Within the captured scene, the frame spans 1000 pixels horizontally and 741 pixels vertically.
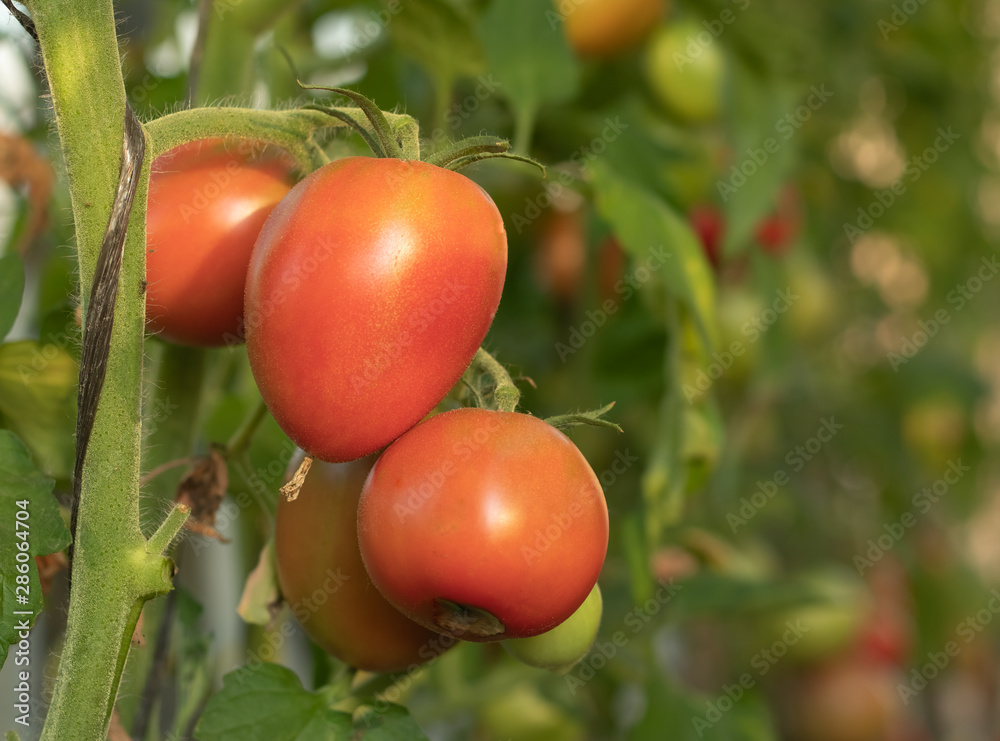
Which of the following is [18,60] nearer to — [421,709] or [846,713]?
[421,709]

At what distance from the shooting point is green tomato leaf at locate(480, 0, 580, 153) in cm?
51

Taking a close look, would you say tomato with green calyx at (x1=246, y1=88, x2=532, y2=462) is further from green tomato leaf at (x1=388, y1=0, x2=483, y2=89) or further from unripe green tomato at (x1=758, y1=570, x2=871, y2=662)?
unripe green tomato at (x1=758, y1=570, x2=871, y2=662)

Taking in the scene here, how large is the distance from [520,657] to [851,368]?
1075 millimetres

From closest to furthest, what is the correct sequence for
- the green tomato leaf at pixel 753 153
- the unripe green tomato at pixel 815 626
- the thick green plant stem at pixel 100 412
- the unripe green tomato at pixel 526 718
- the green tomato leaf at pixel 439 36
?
1. the thick green plant stem at pixel 100 412
2. the green tomato leaf at pixel 439 36
3. the green tomato leaf at pixel 753 153
4. the unripe green tomato at pixel 526 718
5. the unripe green tomato at pixel 815 626

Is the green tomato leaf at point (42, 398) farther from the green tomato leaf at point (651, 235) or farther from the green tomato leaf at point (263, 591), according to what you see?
the green tomato leaf at point (651, 235)

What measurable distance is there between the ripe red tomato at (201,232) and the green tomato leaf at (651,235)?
0.62ft

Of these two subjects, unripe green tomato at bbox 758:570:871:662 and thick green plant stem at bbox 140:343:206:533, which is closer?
thick green plant stem at bbox 140:343:206:533

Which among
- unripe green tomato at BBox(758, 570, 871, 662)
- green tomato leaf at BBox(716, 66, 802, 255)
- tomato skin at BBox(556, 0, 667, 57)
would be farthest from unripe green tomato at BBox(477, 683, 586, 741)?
tomato skin at BBox(556, 0, 667, 57)

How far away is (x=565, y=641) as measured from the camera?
12.0 inches

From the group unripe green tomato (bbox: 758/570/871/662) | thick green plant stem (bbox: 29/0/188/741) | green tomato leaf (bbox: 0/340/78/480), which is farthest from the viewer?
unripe green tomato (bbox: 758/570/871/662)

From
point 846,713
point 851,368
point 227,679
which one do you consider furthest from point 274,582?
point 851,368

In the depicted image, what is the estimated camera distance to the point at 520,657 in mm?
317

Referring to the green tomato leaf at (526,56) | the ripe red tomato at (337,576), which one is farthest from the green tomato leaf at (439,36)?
the ripe red tomato at (337,576)

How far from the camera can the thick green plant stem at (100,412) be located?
0.25m
